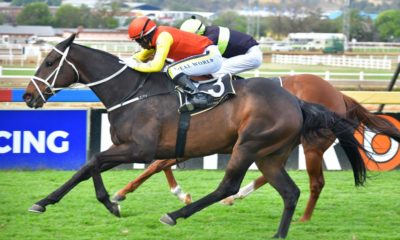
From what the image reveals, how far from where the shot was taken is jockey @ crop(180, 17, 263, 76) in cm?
891

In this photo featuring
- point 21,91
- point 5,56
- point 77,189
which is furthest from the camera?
point 5,56

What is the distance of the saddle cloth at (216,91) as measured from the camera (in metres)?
7.45

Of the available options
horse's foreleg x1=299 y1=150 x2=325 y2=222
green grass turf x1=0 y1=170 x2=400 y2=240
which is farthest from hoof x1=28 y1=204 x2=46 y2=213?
horse's foreleg x1=299 y1=150 x2=325 y2=222

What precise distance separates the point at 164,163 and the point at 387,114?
4.24 meters

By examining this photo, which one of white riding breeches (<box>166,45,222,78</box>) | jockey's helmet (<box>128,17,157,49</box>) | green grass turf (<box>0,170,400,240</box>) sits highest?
jockey's helmet (<box>128,17,157,49</box>)

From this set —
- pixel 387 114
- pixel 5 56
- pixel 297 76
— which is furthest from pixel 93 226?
pixel 5 56

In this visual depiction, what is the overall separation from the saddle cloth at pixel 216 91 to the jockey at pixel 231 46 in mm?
1282

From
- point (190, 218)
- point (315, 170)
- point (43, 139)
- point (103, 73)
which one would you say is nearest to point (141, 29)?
point (103, 73)

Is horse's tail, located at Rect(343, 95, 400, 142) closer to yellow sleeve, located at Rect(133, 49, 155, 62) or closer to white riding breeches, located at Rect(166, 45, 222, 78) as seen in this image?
white riding breeches, located at Rect(166, 45, 222, 78)

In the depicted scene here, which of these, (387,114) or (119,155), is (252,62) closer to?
(119,155)

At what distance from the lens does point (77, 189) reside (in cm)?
967

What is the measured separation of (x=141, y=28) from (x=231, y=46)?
1.64m

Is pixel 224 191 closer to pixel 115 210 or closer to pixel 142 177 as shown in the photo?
pixel 115 210

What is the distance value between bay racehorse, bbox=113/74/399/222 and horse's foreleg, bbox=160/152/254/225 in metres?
1.20
